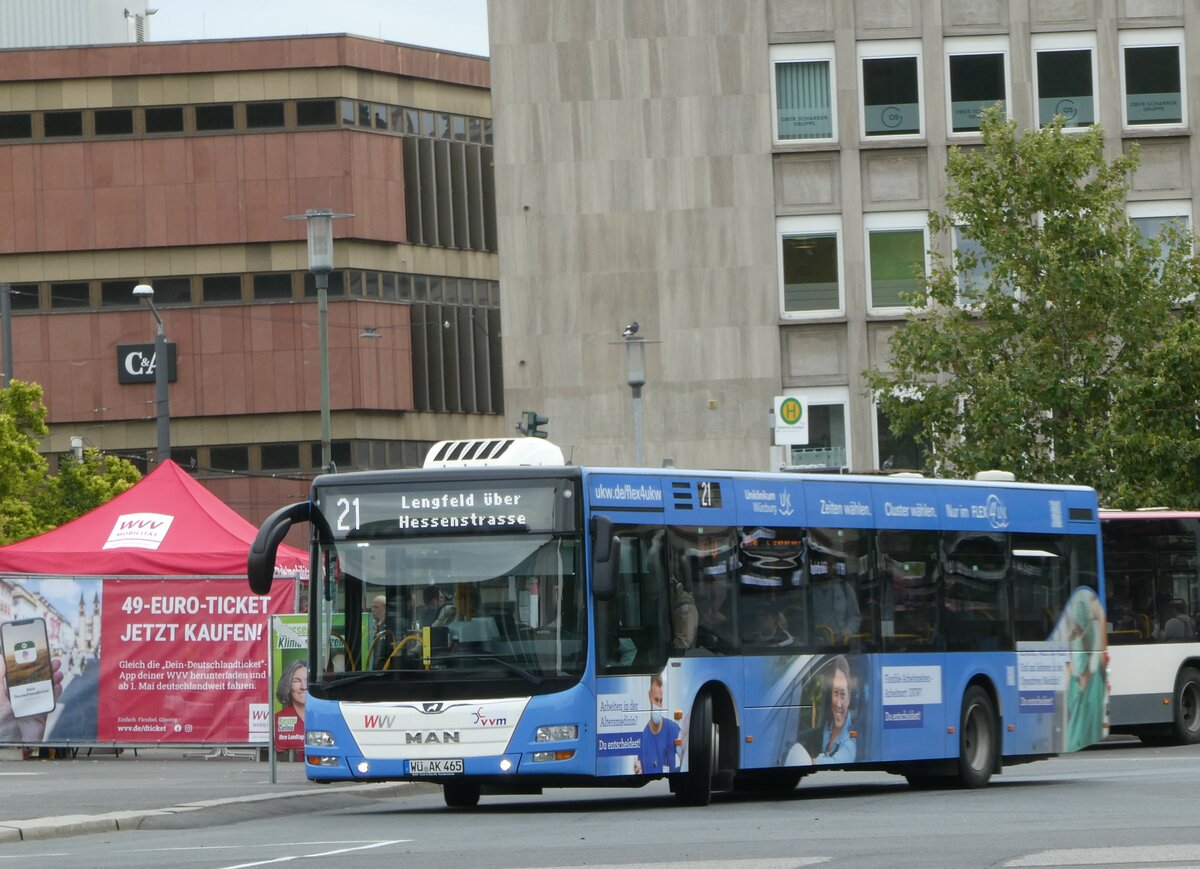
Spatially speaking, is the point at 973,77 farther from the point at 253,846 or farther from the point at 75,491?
the point at 253,846

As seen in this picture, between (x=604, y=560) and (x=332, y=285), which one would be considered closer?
(x=604, y=560)

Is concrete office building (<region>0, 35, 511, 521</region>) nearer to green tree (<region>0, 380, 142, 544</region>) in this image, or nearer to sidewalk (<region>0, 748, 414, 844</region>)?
green tree (<region>0, 380, 142, 544</region>)

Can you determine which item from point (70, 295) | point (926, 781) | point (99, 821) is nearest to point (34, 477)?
point (70, 295)

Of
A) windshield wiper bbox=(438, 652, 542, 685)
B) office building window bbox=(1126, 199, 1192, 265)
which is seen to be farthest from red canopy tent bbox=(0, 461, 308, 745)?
office building window bbox=(1126, 199, 1192, 265)

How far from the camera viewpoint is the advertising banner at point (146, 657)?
27.4 meters

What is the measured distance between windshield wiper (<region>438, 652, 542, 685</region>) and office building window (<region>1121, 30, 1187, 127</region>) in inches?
1337

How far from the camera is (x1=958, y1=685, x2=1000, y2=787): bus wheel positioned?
20.9m

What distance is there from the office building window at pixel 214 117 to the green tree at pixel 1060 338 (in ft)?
130

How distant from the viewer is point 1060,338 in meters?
37.4

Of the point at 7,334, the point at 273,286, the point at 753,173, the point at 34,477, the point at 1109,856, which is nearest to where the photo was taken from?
the point at 1109,856

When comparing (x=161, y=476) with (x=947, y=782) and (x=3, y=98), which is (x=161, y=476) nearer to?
(x=947, y=782)

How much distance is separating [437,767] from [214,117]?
2296 inches

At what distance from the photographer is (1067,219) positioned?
3656 cm

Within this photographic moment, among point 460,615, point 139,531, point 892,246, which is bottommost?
point 460,615
